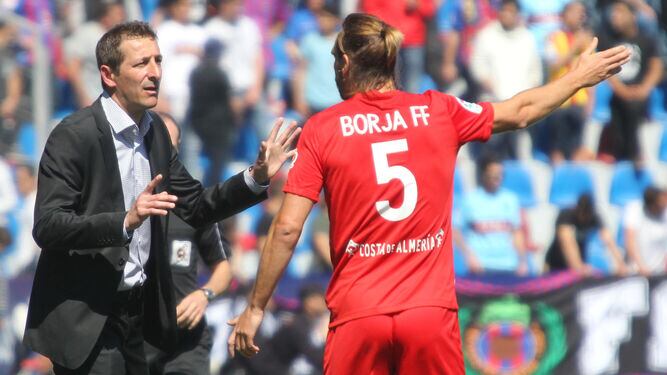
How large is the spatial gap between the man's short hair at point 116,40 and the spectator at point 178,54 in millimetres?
6155

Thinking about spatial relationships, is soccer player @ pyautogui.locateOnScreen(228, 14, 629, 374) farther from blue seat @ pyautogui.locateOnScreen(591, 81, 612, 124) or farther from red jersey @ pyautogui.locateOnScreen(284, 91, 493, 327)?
blue seat @ pyautogui.locateOnScreen(591, 81, 612, 124)

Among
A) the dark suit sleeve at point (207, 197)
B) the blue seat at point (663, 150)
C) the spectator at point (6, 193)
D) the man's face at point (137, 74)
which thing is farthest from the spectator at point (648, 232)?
the man's face at point (137, 74)

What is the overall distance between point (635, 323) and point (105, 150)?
261 inches

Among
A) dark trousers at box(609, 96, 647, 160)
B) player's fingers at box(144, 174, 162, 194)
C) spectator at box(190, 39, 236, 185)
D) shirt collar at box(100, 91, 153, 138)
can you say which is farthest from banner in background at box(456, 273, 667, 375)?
player's fingers at box(144, 174, 162, 194)

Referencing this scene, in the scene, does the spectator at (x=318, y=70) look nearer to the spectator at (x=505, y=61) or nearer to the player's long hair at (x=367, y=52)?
the spectator at (x=505, y=61)

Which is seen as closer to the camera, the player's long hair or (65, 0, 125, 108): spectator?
the player's long hair

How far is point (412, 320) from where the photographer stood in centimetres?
535

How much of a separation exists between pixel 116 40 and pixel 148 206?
88 centimetres

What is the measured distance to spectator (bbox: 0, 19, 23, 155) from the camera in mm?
11719

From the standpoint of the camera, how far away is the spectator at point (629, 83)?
12711 mm

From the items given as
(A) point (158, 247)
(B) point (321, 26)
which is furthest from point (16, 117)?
(A) point (158, 247)

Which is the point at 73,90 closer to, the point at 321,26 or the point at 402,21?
the point at 321,26

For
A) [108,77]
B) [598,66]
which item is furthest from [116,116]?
[598,66]

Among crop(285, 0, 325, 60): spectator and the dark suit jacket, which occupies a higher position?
crop(285, 0, 325, 60): spectator
